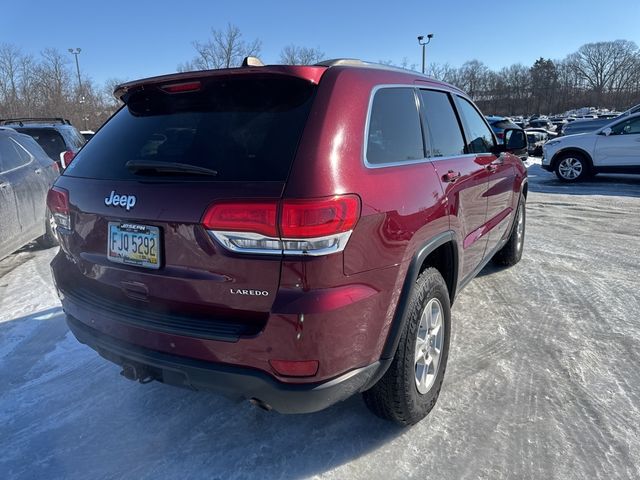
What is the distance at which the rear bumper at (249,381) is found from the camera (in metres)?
1.89

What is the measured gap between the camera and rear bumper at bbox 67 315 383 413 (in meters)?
1.89

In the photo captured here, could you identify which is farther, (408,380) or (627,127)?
(627,127)

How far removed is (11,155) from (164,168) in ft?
15.8

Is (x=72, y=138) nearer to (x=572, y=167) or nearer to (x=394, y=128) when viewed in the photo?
(x=394, y=128)

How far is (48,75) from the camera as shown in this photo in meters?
37.0

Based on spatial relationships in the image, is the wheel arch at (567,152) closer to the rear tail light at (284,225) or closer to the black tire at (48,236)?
the black tire at (48,236)

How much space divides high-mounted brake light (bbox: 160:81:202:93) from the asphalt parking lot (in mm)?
1763

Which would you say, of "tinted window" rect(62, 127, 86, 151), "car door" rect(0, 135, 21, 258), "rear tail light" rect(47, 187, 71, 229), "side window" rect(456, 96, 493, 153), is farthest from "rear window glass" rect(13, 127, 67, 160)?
"side window" rect(456, 96, 493, 153)

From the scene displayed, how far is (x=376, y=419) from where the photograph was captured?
2.62 m

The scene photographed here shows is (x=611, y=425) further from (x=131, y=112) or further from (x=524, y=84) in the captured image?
(x=524, y=84)

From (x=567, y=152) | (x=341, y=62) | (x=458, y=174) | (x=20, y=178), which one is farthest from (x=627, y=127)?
(x=20, y=178)

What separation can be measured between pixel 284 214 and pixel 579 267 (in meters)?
4.56

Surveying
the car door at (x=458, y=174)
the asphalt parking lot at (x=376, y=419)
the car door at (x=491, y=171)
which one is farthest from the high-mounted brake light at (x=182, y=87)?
the car door at (x=491, y=171)

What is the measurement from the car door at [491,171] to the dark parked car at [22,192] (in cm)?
472
